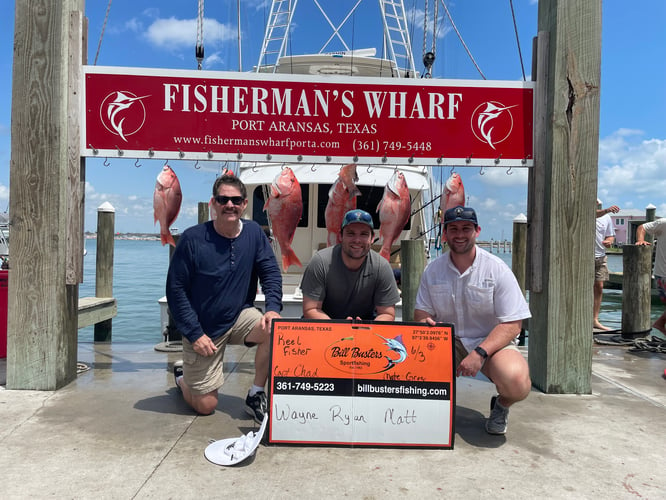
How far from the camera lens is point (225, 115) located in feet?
12.5

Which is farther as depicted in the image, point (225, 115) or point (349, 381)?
point (225, 115)

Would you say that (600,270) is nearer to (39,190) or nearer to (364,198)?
(364,198)

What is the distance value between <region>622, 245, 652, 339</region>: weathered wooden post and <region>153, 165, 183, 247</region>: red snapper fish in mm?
5255

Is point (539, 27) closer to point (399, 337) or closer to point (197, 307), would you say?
point (399, 337)

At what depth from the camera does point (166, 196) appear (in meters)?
4.25

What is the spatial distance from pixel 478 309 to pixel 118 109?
113 inches

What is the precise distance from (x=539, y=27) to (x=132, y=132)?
10.2 feet

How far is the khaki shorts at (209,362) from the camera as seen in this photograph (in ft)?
10.2

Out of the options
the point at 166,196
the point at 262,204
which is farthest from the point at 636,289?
the point at 166,196

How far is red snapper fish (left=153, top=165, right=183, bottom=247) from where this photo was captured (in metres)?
4.24

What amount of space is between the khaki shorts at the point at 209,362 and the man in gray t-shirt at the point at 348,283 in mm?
392

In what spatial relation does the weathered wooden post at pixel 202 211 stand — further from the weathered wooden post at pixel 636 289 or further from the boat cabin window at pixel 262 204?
the weathered wooden post at pixel 636 289

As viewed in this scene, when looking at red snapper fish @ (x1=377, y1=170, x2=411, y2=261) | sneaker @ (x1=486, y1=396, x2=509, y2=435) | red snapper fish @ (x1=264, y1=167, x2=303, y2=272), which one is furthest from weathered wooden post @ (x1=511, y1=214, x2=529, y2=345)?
sneaker @ (x1=486, y1=396, x2=509, y2=435)

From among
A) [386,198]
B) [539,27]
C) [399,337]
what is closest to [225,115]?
[386,198]
